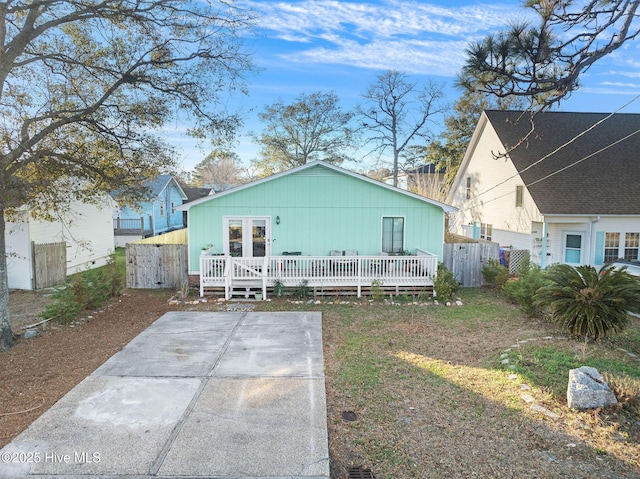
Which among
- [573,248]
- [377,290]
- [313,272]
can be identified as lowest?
[377,290]

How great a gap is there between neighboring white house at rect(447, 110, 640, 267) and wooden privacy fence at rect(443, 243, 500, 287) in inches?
112

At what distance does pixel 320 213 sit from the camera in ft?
42.1

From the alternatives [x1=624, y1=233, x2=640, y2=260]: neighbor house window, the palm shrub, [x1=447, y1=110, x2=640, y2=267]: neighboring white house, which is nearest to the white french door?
the palm shrub

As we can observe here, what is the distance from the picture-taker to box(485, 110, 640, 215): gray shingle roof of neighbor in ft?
48.5

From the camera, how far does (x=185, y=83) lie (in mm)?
8602

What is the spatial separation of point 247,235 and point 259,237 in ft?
1.26

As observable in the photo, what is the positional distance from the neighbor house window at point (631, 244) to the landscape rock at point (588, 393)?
41.9 ft

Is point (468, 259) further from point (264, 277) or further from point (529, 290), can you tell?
point (264, 277)

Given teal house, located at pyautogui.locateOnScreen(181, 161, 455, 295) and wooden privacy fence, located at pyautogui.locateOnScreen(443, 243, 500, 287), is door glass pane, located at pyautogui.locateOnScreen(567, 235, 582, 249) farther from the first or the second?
teal house, located at pyautogui.locateOnScreen(181, 161, 455, 295)

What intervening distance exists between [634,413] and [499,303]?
6.55 m

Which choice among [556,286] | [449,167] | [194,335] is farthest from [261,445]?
[449,167]

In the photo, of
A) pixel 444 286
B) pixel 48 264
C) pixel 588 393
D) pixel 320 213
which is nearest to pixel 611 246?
pixel 444 286

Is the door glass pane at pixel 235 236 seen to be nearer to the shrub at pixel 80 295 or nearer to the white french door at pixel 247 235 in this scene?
the white french door at pixel 247 235

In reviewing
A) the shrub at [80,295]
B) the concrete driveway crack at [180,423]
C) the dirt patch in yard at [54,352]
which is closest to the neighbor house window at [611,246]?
the concrete driveway crack at [180,423]
